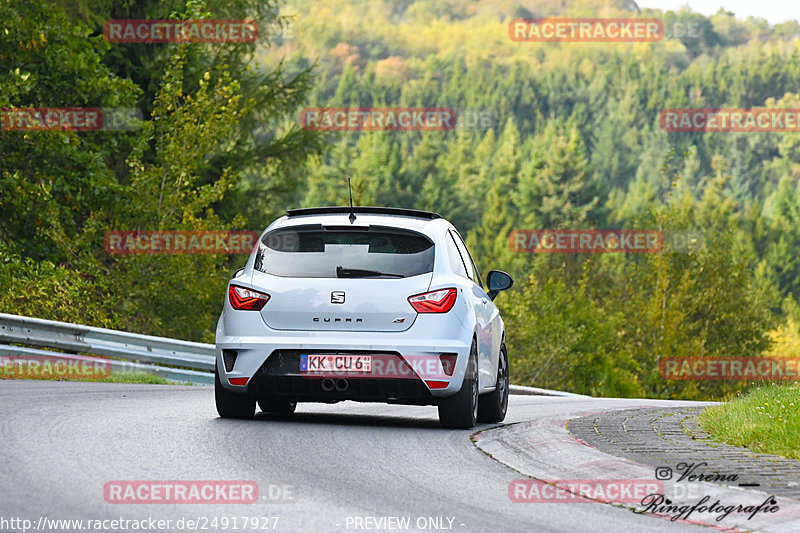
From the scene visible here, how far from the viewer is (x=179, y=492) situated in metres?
6.67

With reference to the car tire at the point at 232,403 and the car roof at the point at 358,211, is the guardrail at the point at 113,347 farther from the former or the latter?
the car roof at the point at 358,211

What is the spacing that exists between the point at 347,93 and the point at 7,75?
171519 millimetres

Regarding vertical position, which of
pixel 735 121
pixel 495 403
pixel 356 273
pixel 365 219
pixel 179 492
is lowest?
pixel 735 121

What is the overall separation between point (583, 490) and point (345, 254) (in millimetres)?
3629

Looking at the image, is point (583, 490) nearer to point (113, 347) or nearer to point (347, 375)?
point (347, 375)

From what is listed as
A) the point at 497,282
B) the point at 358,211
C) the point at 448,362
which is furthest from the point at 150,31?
the point at 448,362

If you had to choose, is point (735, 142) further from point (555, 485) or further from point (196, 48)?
point (555, 485)

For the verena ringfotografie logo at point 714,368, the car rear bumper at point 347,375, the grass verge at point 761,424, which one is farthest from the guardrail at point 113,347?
the verena ringfotografie logo at point 714,368

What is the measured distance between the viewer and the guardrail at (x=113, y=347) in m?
16.1

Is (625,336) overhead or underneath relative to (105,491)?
underneath

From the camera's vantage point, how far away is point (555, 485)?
7.34m

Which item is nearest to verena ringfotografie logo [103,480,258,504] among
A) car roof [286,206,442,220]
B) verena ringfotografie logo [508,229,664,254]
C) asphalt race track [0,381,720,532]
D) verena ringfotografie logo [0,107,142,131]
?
asphalt race track [0,381,720,532]

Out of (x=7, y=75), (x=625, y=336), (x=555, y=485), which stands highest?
(x=7, y=75)

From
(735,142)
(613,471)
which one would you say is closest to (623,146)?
(735,142)
